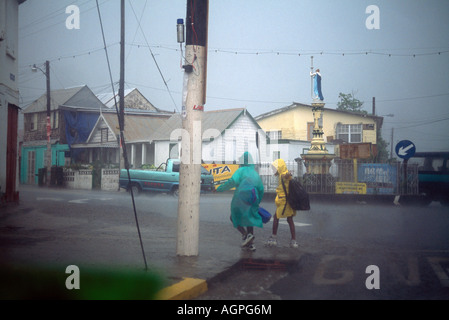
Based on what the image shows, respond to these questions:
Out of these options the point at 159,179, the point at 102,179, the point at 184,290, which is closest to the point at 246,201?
the point at 184,290

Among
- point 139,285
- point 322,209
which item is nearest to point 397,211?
point 322,209

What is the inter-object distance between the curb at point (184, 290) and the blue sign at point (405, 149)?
1337 centimetres

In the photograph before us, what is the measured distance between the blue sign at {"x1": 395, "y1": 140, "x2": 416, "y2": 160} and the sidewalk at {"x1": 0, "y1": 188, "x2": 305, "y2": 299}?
805 cm

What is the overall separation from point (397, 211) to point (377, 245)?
6796 millimetres

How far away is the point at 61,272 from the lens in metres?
5.44

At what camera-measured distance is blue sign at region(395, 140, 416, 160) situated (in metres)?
16.5

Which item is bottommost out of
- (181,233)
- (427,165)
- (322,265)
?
(322,265)

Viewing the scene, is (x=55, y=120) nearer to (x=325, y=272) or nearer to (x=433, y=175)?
(x=433, y=175)

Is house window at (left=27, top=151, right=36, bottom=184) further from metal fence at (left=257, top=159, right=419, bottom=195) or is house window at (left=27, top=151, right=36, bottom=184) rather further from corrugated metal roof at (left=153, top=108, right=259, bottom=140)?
metal fence at (left=257, top=159, right=419, bottom=195)

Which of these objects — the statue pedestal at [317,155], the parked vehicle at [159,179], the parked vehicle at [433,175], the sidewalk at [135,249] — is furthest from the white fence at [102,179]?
the parked vehicle at [433,175]

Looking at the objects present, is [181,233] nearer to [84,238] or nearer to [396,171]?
[84,238]

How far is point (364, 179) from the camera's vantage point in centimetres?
1919

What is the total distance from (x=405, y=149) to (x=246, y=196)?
11.2m

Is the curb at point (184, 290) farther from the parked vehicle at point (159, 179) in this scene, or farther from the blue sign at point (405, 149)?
the parked vehicle at point (159, 179)
